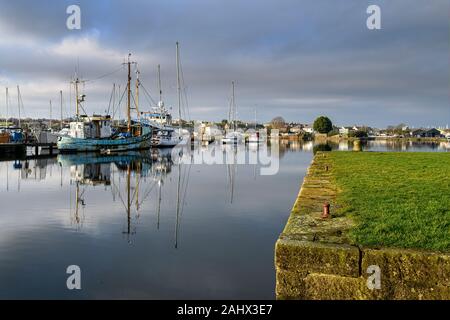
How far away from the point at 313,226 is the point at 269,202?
9.57 metres

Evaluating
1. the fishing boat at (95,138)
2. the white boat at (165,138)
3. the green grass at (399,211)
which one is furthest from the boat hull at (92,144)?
the green grass at (399,211)

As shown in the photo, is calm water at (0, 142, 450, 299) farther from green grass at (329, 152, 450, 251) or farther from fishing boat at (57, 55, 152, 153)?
fishing boat at (57, 55, 152, 153)

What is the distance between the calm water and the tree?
504ft

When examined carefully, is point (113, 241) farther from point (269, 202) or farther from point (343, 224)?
point (269, 202)

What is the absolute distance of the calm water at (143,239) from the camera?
767 cm

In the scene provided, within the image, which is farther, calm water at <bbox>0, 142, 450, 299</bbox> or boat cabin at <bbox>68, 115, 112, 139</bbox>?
boat cabin at <bbox>68, 115, 112, 139</bbox>

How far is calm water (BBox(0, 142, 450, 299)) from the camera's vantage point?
7.67 m

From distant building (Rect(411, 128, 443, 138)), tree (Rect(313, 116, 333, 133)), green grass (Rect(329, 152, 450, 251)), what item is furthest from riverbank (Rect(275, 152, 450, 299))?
distant building (Rect(411, 128, 443, 138))

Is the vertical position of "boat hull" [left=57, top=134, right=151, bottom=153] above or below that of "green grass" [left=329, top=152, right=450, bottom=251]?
above

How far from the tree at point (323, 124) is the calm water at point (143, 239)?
154 m

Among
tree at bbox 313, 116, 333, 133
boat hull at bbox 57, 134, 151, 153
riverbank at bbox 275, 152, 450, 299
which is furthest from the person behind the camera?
tree at bbox 313, 116, 333, 133

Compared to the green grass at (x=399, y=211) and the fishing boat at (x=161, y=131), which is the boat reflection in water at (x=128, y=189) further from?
the fishing boat at (x=161, y=131)

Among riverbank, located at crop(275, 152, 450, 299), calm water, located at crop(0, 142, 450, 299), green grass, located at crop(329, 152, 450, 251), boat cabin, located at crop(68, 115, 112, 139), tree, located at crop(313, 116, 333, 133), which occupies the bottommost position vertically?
calm water, located at crop(0, 142, 450, 299)

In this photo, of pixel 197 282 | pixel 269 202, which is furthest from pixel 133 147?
pixel 197 282
